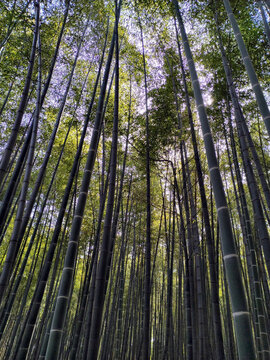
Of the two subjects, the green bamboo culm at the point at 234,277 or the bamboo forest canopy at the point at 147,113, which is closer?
→ the green bamboo culm at the point at 234,277

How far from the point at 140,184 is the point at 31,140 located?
4.53 m

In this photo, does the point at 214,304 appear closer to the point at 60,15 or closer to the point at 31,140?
the point at 31,140

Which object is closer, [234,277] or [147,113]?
[234,277]

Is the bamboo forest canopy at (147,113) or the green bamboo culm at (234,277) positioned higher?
the bamboo forest canopy at (147,113)

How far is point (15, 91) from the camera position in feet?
19.1

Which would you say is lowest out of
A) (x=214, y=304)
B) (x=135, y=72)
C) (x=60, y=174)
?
(x=214, y=304)

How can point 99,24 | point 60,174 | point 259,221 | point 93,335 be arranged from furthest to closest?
point 60,174 < point 99,24 < point 259,221 < point 93,335

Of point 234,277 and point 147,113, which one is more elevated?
point 147,113

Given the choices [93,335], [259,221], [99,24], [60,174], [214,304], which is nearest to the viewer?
[93,335]

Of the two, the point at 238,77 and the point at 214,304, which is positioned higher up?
the point at 238,77

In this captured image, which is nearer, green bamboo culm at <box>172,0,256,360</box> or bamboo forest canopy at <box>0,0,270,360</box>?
green bamboo culm at <box>172,0,256,360</box>

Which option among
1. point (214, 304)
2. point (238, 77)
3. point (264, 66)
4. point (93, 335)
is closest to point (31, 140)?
point (93, 335)

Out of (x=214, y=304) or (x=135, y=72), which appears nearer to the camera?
(x=214, y=304)

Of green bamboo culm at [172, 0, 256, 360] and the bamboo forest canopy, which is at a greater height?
the bamboo forest canopy
